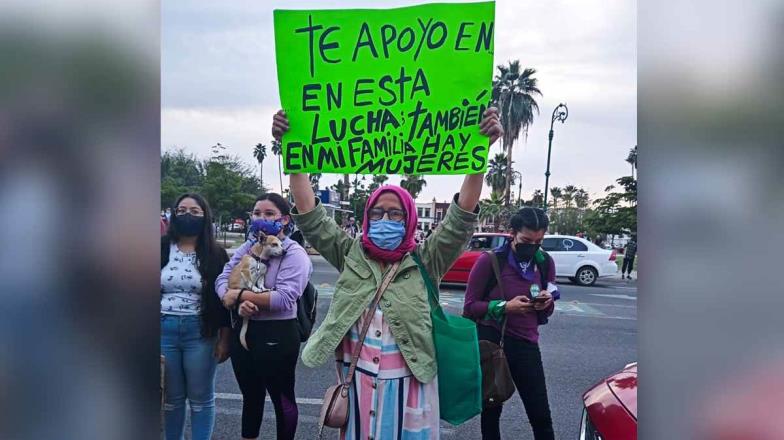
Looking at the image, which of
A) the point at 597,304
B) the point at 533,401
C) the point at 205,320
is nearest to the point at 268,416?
the point at 205,320

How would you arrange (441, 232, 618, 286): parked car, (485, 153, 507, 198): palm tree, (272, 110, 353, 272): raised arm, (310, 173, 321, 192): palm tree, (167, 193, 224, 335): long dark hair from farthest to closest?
1. (485, 153, 507, 198): palm tree
2. (441, 232, 618, 286): parked car
3. (167, 193, 224, 335): long dark hair
4. (310, 173, 321, 192): palm tree
5. (272, 110, 353, 272): raised arm

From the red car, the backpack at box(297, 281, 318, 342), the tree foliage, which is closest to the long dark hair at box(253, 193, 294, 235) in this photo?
the backpack at box(297, 281, 318, 342)

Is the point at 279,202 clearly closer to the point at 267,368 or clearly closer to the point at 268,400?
the point at 267,368

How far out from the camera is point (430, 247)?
8.08 ft

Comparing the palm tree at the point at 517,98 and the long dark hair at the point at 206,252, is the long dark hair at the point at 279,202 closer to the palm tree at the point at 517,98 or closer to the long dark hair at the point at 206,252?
the long dark hair at the point at 206,252

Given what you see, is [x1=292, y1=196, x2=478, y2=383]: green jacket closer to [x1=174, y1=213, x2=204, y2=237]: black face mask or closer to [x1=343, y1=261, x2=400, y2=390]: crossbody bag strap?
[x1=343, y1=261, x2=400, y2=390]: crossbody bag strap

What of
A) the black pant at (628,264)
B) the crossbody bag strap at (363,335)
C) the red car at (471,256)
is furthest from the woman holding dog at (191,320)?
the black pant at (628,264)

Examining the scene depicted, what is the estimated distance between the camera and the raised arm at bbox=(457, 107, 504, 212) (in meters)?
2.40

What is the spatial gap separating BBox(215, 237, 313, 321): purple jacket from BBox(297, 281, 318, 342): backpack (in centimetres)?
13

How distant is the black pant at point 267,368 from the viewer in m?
3.18

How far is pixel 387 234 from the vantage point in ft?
7.98

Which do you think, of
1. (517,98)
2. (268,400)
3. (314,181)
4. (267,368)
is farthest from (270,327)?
(517,98)
